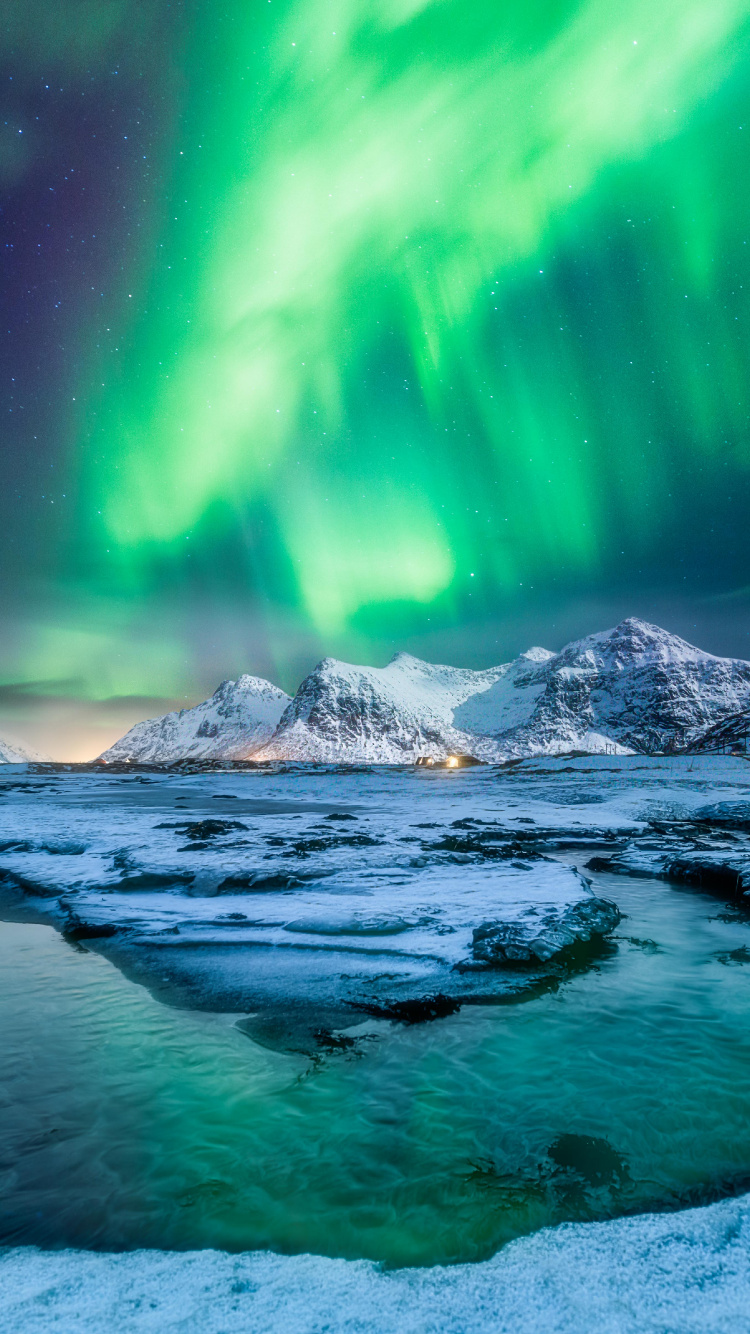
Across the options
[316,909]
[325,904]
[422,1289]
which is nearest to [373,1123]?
[422,1289]

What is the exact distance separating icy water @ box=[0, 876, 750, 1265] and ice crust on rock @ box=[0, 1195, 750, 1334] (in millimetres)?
154

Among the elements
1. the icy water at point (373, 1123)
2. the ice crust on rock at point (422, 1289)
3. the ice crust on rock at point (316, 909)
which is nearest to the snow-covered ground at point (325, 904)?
the ice crust on rock at point (316, 909)

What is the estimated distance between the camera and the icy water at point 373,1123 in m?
3.18

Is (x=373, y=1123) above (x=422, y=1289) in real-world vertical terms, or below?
below

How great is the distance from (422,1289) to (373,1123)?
141cm

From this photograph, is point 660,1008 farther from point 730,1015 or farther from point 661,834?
point 661,834

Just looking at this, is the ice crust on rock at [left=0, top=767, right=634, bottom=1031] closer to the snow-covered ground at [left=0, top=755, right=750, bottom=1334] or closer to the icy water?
the snow-covered ground at [left=0, top=755, right=750, bottom=1334]

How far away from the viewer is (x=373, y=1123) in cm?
402

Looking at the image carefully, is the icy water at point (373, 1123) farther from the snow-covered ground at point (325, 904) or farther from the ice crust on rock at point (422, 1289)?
the snow-covered ground at point (325, 904)

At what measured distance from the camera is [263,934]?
26.2 ft

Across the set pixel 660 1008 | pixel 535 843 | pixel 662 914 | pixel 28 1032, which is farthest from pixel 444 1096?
pixel 535 843

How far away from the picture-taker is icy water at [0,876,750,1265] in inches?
125

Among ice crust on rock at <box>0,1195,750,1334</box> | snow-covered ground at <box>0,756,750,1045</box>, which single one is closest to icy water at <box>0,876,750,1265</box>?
ice crust on rock at <box>0,1195,750,1334</box>

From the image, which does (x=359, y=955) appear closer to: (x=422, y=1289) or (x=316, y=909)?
(x=316, y=909)
